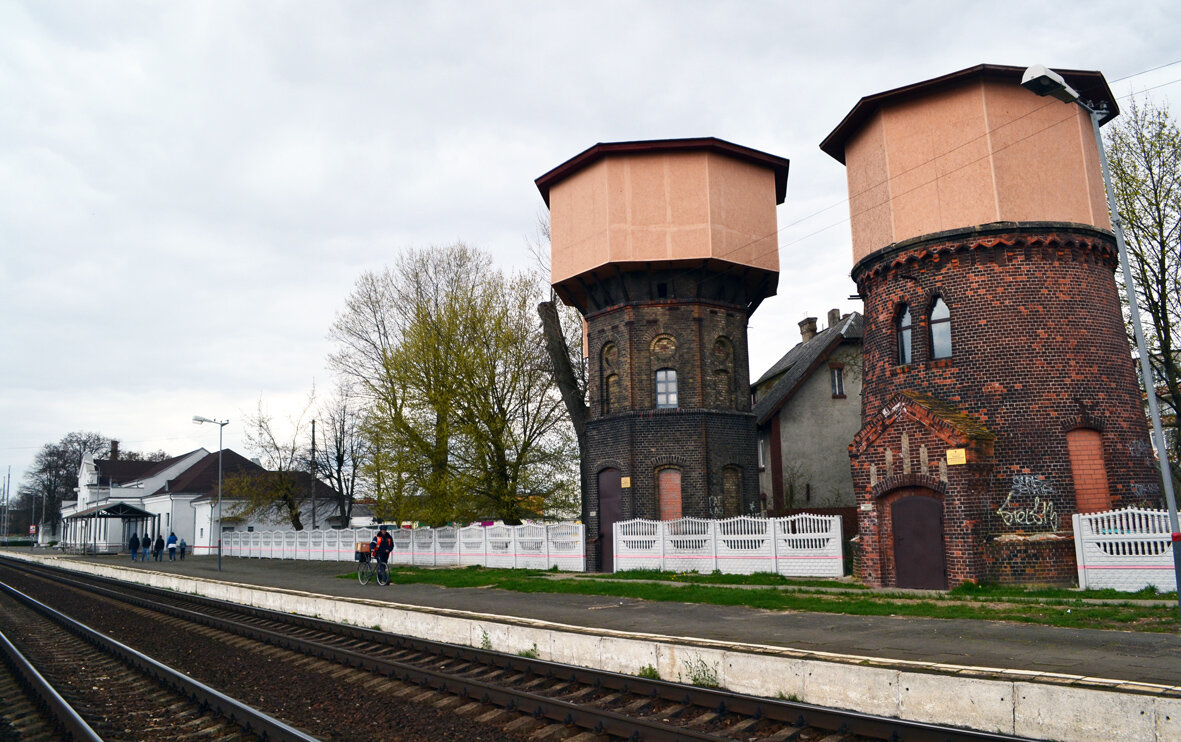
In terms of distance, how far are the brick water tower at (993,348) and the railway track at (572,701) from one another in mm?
10564

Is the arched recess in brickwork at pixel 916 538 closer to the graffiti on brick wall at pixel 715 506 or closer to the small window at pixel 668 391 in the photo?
the graffiti on brick wall at pixel 715 506

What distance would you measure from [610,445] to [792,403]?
7.85 metres

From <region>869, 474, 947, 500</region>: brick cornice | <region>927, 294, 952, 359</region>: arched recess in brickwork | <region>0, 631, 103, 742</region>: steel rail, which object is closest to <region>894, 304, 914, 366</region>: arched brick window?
<region>927, 294, 952, 359</region>: arched recess in brickwork

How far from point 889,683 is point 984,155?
1422 centimetres

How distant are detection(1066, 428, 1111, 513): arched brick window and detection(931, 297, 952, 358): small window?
2960 mm

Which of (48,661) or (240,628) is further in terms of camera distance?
(240,628)

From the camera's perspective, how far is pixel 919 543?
1762 centimetres

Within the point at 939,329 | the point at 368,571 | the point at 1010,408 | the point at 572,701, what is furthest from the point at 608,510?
the point at 572,701

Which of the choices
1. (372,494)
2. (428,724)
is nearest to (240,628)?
(428,724)

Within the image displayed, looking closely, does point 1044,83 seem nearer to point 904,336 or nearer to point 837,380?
point 904,336

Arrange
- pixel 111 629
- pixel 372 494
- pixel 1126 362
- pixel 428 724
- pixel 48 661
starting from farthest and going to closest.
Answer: pixel 372 494, pixel 1126 362, pixel 111 629, pixel 48 661, pixel 428 724

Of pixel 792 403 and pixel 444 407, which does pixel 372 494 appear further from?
pixel 792 403

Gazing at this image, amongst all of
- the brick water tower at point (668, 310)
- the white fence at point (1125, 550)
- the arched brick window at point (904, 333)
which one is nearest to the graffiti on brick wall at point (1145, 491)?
the white fence at point (1125, 550)

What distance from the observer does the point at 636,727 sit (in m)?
7.12
